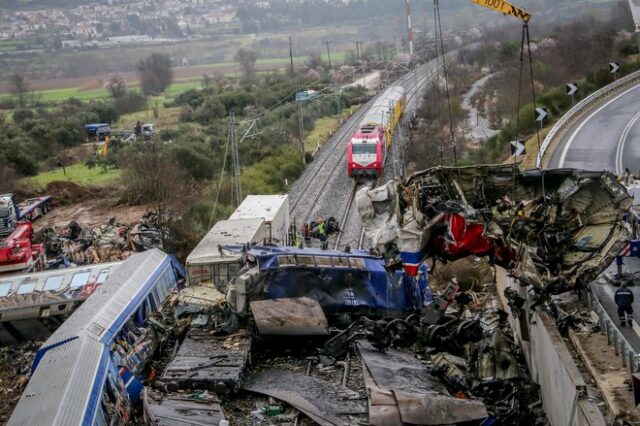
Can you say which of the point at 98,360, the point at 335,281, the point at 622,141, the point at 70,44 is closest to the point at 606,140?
the point at 622,141

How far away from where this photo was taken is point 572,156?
30797 mm

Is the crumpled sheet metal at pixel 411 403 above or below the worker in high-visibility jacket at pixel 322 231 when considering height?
above

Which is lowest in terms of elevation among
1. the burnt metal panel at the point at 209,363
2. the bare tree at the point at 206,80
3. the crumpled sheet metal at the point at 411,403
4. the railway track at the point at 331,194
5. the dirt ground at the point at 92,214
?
the dirt ground at the point at 92,214

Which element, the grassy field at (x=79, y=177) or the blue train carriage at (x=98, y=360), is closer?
the blue train carriage at (x=98, y=360)

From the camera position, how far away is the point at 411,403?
12.5m

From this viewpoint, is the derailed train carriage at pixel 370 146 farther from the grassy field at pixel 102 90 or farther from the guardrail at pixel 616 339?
the grassy field at pixel 102 90

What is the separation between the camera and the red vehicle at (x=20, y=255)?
84.5 feet

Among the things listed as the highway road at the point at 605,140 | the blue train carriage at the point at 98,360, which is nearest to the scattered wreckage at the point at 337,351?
the blue train carriage at the point at 98,360

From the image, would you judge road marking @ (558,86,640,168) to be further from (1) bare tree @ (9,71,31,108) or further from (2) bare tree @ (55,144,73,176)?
(1) bare tree @ (9,71,31,108)

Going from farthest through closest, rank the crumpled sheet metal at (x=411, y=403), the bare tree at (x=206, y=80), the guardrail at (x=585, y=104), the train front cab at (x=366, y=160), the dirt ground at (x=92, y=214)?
the bare tree at (x=206, y=80), the dirt ground at (x=92, y=214), the train front cab at (x=366, y=160), the guardrail at (x=585, y=104), the crumpled sheet metal at (x=411, y=403)

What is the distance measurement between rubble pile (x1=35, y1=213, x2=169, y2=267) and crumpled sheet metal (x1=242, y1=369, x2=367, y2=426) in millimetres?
14337

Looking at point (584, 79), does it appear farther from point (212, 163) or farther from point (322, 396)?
point (322, 396)

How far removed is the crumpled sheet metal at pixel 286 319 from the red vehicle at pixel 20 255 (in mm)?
12991

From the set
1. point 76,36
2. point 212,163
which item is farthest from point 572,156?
point 76,36
